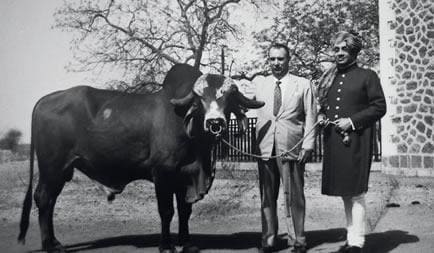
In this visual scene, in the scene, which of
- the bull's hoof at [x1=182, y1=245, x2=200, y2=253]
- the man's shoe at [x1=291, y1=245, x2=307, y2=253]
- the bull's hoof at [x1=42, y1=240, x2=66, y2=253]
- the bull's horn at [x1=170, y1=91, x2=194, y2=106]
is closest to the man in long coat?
the man's shoe at [x1=291, y1=245, x2=307, y2=253]

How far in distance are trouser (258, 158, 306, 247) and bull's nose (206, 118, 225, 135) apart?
0.78 m

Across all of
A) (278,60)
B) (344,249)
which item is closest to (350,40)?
(278,60)

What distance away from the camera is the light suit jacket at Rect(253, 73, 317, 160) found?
226 inches

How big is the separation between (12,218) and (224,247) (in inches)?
171

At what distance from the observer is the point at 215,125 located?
5441 mm

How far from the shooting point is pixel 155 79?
21.9 m

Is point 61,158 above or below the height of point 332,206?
above

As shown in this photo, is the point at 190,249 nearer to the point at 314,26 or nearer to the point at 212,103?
the point at 212,103

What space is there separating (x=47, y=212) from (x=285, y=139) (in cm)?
310

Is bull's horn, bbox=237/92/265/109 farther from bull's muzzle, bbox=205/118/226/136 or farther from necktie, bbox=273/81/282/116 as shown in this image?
bull's muzzle, bbox=205/118/226/136

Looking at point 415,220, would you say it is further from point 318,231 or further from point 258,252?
point 258,252

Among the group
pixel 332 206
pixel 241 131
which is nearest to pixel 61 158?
pixel 241 131

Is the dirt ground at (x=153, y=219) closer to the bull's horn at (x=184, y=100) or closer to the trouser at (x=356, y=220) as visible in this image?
the trouser at (x=356, y=220)

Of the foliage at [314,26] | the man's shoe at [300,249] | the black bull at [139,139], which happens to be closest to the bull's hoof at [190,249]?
the black bull at [139,139]
